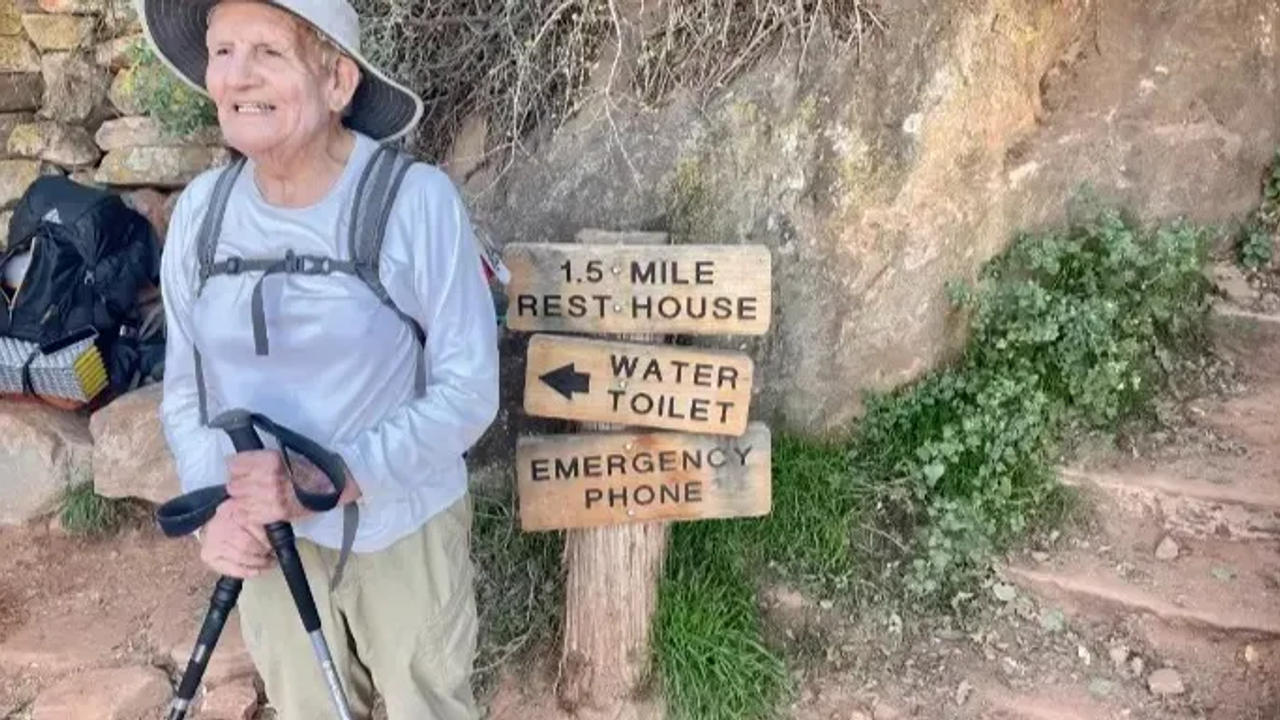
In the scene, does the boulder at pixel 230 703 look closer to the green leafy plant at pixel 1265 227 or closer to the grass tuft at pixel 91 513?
Answer: the grass tuft at pixel 91 513

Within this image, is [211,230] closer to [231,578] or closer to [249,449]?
[249,449]

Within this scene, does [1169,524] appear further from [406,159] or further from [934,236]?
[406,159]

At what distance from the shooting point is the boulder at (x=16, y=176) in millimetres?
5168

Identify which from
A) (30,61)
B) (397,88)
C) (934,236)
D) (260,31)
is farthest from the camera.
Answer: (30,61)

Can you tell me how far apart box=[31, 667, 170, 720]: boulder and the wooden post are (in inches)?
51.0

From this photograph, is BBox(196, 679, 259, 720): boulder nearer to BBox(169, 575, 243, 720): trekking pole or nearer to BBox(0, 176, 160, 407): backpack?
BBox(169, 575, 243, 720): trekking pole

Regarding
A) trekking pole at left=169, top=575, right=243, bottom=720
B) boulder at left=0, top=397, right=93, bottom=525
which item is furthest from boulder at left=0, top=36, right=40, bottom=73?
trekking pole at left=169, top=575, right=243, bottom=720

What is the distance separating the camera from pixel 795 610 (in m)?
3.60

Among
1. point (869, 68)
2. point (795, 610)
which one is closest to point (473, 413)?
point (795, 610)

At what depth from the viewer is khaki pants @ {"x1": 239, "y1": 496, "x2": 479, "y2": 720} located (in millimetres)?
2486

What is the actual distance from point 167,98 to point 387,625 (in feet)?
9.34

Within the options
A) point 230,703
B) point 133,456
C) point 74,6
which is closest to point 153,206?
point 74,6

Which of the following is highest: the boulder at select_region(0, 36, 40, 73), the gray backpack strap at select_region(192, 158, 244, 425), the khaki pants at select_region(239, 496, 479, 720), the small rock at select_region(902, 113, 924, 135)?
the boulder at select_region(0, 36, 40, 73)

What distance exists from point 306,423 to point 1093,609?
250 cm
